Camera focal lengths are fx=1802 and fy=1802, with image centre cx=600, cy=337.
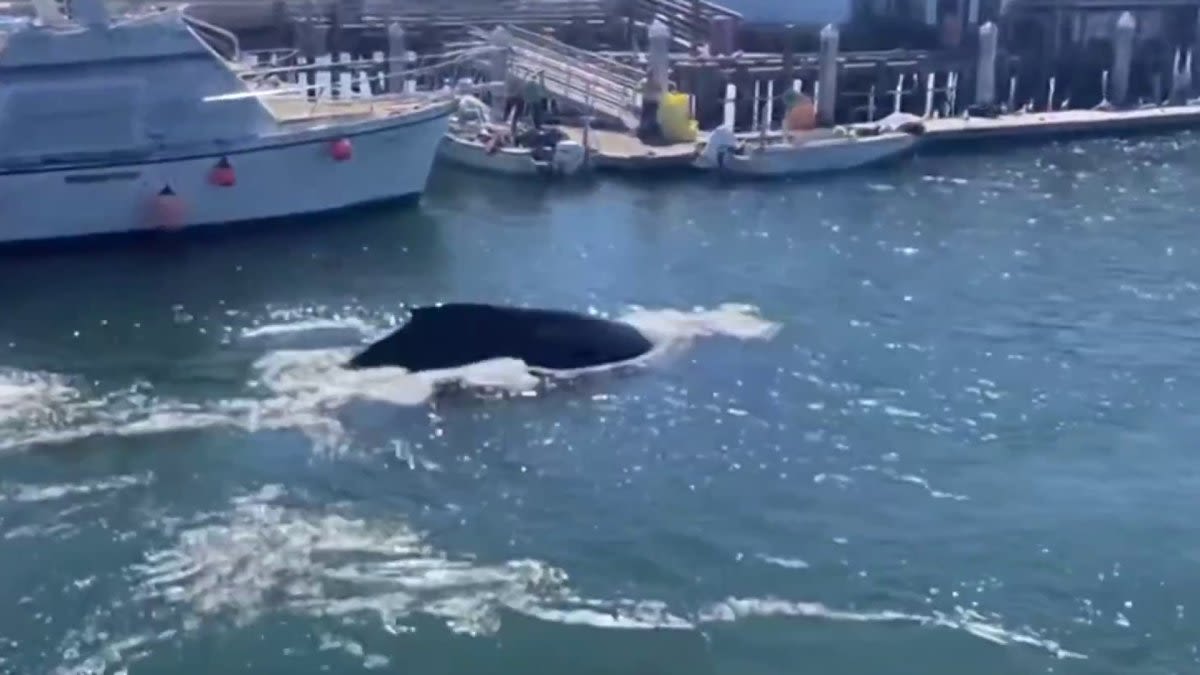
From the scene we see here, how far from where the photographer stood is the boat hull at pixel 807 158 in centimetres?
3781

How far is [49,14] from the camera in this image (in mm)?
33094

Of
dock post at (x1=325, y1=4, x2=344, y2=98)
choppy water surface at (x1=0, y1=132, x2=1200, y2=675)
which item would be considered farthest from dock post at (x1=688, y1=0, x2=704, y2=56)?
choppy water surface at (x1=0, y1=132, x2=1200, y2=675)

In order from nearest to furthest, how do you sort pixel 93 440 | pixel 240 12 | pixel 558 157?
pixel 93 440, pixel 558 157, pixel 240 12

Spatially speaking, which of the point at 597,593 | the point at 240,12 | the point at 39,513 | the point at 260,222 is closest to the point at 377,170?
the point at 260,222

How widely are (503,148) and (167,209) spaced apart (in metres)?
8.42

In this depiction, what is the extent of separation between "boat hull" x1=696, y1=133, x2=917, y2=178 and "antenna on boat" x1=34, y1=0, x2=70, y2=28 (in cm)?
1327

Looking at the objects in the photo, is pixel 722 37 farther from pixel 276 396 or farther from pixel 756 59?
pixel 276 396

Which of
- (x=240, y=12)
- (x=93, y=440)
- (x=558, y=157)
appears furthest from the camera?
(x=240, y=12)

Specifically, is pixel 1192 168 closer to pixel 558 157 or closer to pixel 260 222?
pixel 558 157

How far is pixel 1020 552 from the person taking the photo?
17922mm

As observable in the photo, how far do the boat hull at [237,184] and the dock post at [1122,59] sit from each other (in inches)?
817

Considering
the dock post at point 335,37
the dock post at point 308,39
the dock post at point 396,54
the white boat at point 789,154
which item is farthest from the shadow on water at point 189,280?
the dock post at point 335,37

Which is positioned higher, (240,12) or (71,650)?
(240,12)

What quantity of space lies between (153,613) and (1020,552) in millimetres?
8383
